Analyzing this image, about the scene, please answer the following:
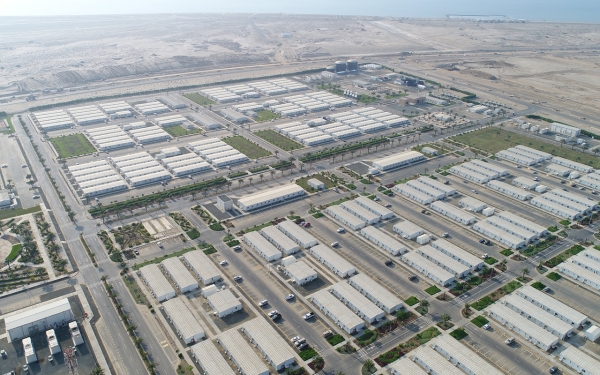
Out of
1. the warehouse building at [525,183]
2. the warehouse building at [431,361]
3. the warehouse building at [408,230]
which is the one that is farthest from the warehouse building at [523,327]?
the warehouse building at [525,183]

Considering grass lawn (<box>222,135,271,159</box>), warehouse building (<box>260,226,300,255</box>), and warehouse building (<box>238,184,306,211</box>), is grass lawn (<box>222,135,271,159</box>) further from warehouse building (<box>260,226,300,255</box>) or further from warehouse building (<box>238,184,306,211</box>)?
warehouse building (<box>260,226,300,255</box>)

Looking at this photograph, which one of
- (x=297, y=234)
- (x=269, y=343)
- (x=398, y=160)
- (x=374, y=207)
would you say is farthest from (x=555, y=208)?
(x=269, y=343)

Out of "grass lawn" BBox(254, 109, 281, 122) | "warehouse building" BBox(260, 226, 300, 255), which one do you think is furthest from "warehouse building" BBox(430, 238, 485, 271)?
"grass lawn" BBox(254, 109, 281, 122)

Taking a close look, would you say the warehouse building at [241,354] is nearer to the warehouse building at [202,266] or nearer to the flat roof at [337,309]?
the warehouse building at [202,266]

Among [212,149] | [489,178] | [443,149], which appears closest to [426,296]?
[489,178]

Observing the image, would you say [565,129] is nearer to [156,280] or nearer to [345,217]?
[345,217]

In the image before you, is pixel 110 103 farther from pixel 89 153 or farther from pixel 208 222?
pixel 208 222
